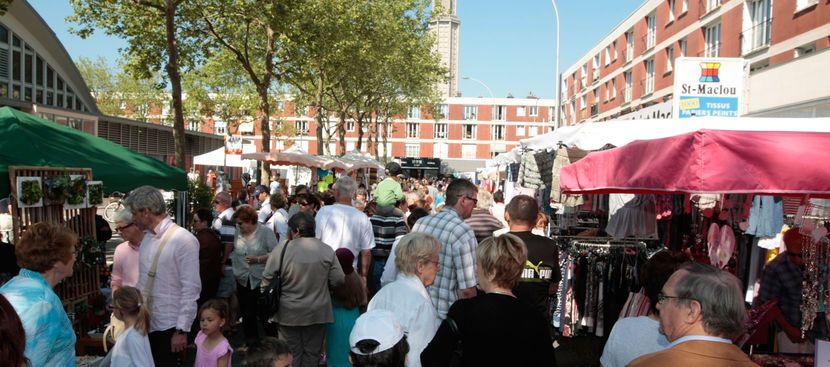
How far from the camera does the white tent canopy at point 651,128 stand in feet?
18.3

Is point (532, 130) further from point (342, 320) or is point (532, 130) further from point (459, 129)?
point (342, 320)

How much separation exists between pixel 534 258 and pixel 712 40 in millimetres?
26815

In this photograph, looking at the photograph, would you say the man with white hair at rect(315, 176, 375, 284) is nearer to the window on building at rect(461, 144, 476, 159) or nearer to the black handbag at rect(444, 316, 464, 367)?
the black handbag at rect(444, 316, 464, 367)

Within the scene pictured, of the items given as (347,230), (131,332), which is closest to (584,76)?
(347,230)

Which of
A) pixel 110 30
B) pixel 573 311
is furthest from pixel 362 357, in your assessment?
pixel 110 30

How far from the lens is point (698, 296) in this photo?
2.56 meters

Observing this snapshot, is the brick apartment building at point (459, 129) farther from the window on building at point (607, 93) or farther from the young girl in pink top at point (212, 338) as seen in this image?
the young girl in pink top at point (212, 338)

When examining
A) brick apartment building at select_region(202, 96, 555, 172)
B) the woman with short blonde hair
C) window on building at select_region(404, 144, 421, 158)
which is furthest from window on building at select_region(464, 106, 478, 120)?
the woman with short blonde hair

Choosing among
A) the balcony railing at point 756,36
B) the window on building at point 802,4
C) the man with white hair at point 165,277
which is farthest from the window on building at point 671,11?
the man with white hair at point 165,277

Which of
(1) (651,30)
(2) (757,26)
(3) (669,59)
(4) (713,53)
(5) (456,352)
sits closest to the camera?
(5) (456,352)

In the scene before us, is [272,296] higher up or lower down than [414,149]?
lower down

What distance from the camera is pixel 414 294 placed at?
3.88 meters

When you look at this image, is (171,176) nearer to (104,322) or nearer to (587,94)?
(104,322)

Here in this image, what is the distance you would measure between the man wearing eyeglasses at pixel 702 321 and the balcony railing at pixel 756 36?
2339cm
